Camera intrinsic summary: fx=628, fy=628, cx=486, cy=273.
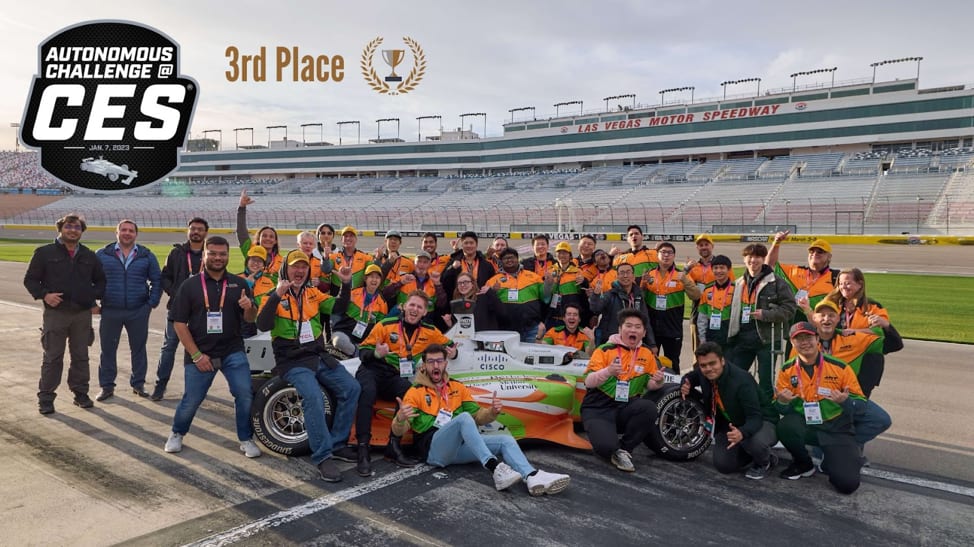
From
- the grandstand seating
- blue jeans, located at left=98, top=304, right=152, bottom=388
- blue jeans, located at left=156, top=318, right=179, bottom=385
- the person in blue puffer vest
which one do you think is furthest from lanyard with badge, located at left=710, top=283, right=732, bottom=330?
the grandstand seating

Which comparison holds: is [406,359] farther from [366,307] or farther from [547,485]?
[547,485]

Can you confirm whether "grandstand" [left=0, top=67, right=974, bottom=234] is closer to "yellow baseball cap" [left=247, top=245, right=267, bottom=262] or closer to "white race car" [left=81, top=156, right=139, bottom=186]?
"white race car" [left=81, top=156, right=139, bottom=186]

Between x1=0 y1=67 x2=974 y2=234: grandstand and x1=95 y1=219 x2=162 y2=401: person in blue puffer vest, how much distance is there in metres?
43.2

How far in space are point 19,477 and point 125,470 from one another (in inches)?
→ 29.9

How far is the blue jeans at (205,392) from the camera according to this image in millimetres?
5676

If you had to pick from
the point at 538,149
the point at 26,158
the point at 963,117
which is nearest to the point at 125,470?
the point at 963,117

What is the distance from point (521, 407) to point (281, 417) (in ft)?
7.40

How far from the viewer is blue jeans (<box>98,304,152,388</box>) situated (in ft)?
Result: 24.0

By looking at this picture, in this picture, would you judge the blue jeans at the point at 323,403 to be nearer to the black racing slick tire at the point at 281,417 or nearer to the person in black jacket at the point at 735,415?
the black racing slick tire at the point at 281,417

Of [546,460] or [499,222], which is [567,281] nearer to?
[546,460]

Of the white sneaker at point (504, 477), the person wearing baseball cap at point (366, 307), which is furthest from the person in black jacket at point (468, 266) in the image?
the white sneaker at point (504, 477)

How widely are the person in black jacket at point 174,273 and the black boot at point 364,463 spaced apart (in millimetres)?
3288

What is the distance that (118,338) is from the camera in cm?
741

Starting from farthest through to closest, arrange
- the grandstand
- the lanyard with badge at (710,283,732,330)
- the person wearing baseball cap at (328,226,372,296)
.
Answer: the grandstand < the person wearing baseball cap at (328,226,372,296) < the lanyard with badge at (710,283,732,330)
